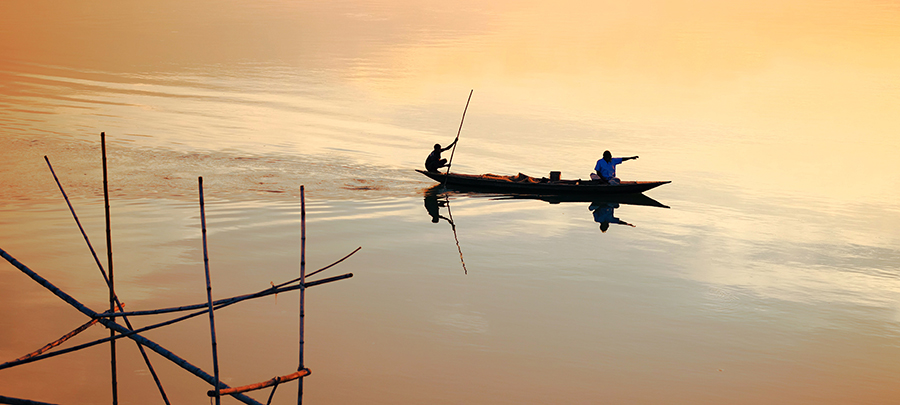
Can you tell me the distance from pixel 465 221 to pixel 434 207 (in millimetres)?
997

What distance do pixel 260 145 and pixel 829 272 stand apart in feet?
36.1

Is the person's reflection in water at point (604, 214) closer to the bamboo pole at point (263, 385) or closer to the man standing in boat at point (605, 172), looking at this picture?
the man standing in boat at point (605, 172)

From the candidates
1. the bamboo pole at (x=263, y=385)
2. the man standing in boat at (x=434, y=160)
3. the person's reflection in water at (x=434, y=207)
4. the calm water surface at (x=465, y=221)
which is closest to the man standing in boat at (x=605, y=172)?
the calm water surface at (x=465, y=221)

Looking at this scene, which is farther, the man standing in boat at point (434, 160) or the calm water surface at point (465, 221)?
the man standing in boat at point (434, 160)

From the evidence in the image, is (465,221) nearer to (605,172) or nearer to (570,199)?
(570,199)

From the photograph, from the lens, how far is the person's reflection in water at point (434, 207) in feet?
39.0

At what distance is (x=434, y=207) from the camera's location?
12578 mm

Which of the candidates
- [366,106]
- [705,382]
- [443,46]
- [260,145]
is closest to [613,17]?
[443,46]

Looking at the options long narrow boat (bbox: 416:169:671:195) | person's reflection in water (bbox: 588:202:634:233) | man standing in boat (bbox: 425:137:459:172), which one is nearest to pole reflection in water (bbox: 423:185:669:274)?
person's reflection in water (bbox: 588:202:634:233)

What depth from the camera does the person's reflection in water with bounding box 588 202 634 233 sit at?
1198 cm

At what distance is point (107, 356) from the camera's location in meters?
5.99

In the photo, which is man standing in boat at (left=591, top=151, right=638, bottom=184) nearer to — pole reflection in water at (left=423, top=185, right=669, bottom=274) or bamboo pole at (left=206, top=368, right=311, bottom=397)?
pole reflection in water at (left=423, top=185, right=669, bottom=274)

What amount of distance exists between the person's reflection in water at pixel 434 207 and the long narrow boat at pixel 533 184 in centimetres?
44

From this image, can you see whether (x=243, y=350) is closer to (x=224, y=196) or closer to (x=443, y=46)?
(x=224, y=196)
